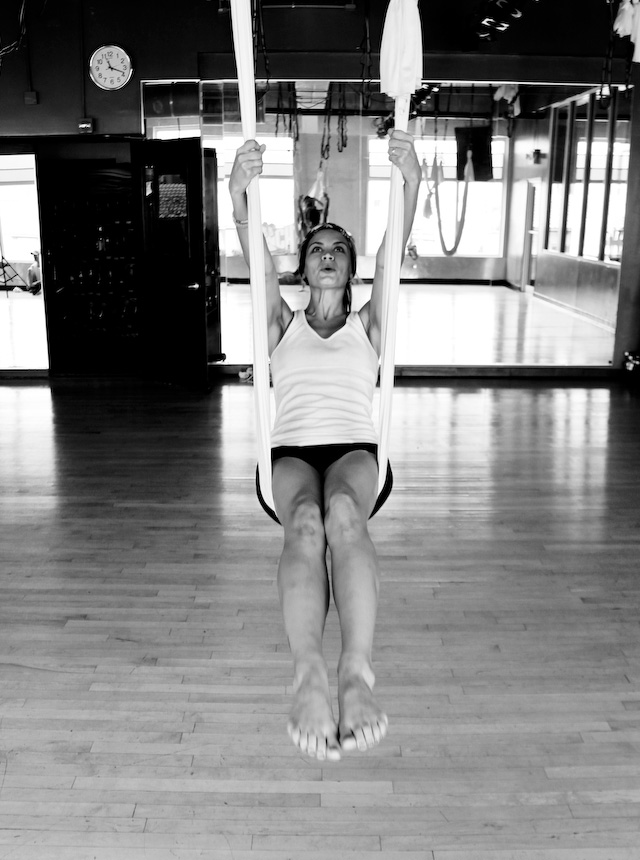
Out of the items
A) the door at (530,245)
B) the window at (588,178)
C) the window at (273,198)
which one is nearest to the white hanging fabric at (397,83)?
the window at (273,198)

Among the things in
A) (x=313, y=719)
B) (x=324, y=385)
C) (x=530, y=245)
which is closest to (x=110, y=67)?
(x=324, y=385)

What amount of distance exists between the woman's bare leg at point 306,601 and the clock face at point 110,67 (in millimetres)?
4632

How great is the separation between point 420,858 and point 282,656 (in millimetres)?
858

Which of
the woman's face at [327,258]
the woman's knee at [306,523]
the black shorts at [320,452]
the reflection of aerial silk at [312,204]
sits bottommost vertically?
the woman's knee at [306,523]

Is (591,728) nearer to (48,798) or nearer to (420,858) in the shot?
(420,858)

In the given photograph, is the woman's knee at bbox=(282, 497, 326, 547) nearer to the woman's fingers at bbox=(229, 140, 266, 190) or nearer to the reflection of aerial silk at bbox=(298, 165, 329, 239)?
the woman's fingers at bbox=(229, 140, 266, 190)

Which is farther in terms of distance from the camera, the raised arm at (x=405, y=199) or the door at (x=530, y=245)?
the door at (x=530, y=245)

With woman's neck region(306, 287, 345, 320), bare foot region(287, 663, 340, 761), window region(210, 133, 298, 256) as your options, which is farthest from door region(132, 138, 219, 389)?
bare foot region(287, 663, 340, 761)

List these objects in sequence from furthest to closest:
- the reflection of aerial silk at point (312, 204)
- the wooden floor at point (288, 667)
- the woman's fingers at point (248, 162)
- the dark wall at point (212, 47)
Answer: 1. the reflection of aerial silk at point (312, 204)
2. the dark wall at point (212, 47)
3. the woman's fingers at point (248, 162)
4. the wooden floor at point (288, 667)

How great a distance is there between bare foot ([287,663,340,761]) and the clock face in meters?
5.25

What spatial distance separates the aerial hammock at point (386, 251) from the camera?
1988mm

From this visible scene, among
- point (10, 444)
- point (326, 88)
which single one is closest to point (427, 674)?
point (10, 444)

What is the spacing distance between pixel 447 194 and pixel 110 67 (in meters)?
2.92

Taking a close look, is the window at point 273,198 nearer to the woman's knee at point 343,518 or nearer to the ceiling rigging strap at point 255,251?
the ceiling rigging strap at point 255,251
